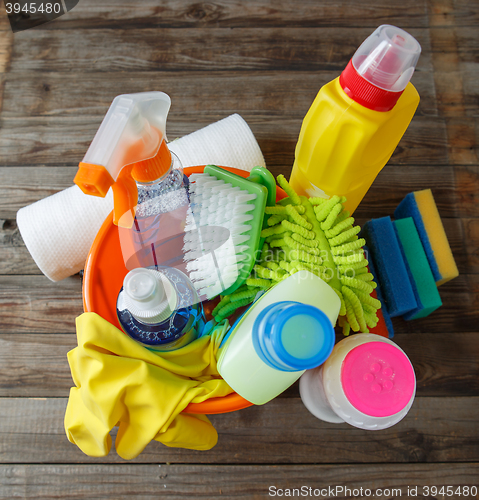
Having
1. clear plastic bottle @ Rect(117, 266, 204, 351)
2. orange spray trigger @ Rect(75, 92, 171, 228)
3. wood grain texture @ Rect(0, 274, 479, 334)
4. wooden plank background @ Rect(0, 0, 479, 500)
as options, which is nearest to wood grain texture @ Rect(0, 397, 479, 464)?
wooden plank background @ Rect(0, 0, 479, 500)

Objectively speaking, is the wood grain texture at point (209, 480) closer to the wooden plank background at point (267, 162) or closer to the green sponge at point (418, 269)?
the wooden plank background at point (267, 162)

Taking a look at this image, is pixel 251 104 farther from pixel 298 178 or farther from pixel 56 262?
pixel 56 262

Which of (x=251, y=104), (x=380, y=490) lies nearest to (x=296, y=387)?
(x=380, y=490)

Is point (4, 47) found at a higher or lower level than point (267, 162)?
higher

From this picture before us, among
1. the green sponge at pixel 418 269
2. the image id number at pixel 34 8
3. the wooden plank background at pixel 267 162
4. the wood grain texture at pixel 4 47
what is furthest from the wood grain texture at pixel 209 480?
the image id number at pixel 34 8

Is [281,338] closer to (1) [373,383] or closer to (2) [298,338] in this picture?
(2) [298,338]

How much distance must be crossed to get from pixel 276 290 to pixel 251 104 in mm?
403

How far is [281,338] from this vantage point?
25 centimetres

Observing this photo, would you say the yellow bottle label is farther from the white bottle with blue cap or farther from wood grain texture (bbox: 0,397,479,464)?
wood grain texture (bbox: 0,397,479,464)

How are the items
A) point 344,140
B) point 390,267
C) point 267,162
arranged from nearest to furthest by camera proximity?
point 344,140 → point 390,267 → point 267,162

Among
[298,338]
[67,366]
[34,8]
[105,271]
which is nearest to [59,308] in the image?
[67,366]

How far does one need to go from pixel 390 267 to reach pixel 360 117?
0.22 metres

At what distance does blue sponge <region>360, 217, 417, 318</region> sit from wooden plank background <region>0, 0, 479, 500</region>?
77mm

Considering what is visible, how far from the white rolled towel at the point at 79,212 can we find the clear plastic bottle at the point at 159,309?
0.48 ft
